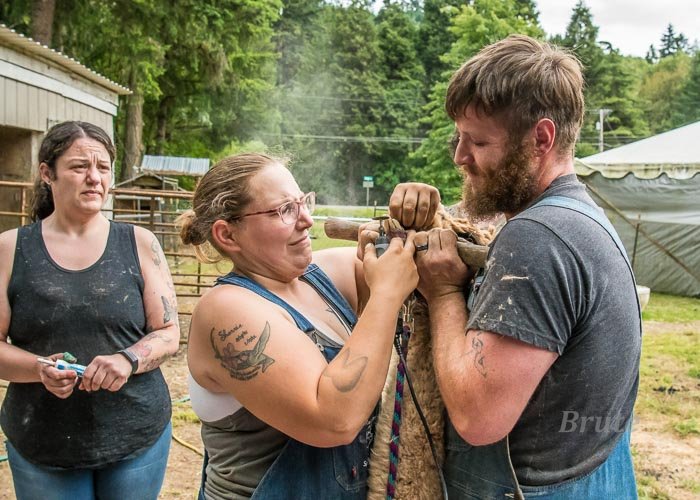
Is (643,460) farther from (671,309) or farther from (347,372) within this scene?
(671,309)

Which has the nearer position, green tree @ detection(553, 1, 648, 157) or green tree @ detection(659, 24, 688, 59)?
green tree @ detection(553, 1, 648, 157)

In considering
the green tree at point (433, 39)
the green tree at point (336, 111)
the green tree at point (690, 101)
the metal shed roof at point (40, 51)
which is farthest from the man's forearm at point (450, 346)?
the green tree at point (690, 101)

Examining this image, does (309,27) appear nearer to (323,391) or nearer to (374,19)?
(374,19)

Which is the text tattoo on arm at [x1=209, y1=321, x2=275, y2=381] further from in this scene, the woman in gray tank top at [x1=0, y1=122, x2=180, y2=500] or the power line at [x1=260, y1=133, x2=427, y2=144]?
the power line at [x1=260, y1=133, x2=427, y2=144]

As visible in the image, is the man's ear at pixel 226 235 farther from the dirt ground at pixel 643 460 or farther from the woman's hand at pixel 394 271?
the dirt ground at pixel 643 460

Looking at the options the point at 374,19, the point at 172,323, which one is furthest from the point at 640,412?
the point at 374,19

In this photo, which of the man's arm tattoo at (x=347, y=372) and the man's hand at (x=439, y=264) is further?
the man's hand at (x=439, y=264)

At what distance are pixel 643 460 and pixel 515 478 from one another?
458 cm

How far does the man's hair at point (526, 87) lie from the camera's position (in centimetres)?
164

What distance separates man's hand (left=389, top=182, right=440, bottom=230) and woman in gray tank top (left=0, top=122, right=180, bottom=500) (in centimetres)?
138

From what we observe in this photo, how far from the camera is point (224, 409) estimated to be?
1.80 meters

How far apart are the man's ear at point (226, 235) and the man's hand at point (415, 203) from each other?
1.61 feet

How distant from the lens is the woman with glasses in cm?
159

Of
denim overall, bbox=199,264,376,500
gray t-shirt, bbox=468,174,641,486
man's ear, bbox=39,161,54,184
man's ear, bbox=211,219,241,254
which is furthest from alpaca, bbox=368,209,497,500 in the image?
man's ear, bbox=39,161,54,184
